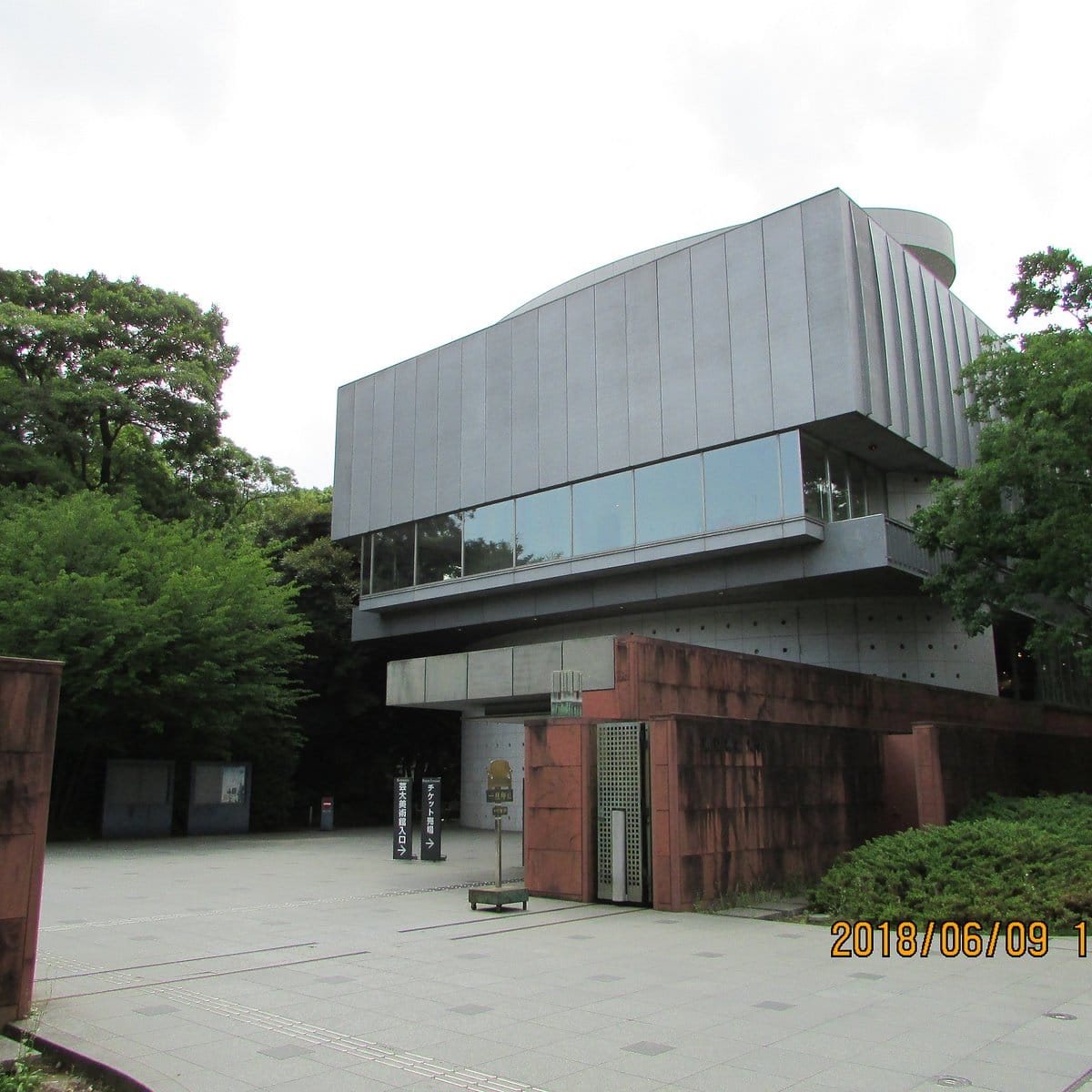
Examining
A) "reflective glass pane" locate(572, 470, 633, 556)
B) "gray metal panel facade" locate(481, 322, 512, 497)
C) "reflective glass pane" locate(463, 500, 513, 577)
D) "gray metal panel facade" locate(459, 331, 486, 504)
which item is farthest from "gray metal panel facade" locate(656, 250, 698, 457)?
"gray metal panel facade" locate(459, 331, 486, 504)

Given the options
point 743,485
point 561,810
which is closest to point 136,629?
point 561,810

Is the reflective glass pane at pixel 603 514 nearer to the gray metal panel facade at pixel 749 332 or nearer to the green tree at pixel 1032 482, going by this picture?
the gray metal panel facade at pixel 749 332

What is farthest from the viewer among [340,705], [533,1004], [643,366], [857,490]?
[340,705]

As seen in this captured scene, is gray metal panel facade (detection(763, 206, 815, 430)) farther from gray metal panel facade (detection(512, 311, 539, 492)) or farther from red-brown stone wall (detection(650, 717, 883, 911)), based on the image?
red-brown stone wall (detection(650, 717, 883, 911))

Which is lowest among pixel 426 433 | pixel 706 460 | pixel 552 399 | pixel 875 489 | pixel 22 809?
pixel 22 809

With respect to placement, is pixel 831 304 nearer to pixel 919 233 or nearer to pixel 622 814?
pixel 622 814

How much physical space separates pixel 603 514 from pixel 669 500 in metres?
2.16

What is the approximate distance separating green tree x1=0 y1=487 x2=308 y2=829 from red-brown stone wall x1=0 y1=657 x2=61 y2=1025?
16757 mm

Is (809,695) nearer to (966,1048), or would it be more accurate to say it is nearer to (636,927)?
(636,927)

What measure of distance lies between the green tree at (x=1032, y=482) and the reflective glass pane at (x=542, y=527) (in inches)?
389

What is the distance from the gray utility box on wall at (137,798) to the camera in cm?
2584

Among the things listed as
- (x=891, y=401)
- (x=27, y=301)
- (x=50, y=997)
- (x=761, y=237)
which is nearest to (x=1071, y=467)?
(x=891, y=401)

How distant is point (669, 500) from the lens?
1016 inches
